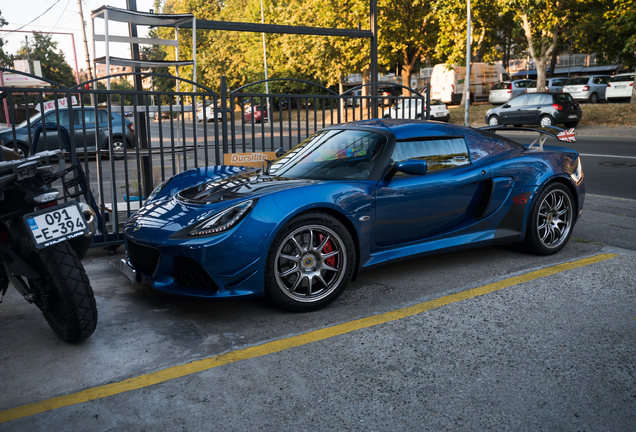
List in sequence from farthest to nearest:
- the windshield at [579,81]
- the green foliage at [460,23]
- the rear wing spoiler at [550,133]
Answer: the windshield at [579,81], the green foliage at [460,23], the rear wing spoiler at [550,133]

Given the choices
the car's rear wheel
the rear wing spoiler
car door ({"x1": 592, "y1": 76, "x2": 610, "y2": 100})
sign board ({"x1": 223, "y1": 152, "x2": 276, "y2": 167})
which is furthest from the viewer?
car door ({"x1": 592, "y1": 76, "x2": 610, "y2": 100})

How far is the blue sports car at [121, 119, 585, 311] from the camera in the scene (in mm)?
3549

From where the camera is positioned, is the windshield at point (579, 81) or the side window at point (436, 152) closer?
the side window at point (436, 152)

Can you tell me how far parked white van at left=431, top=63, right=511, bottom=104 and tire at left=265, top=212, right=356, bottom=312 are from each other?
116 feet

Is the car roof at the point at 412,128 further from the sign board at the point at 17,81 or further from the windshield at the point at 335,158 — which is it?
the sign board at the point at 17,81

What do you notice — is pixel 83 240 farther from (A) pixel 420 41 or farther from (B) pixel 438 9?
(A) pixel 420 41

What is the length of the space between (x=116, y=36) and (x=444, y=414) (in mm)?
6036

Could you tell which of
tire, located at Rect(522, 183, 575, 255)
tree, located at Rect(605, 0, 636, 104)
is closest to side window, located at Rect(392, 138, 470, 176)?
tire, located at Rect(522, 183, 575, 255)

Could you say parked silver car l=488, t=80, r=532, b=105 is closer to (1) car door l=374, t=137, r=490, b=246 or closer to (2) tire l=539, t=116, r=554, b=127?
(2) tire l=539, t=116, r=554, b=127

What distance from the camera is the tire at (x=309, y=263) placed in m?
3.63

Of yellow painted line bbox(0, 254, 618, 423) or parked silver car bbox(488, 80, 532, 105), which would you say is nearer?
yellow painted line bbox(0, 254, 618, 423)

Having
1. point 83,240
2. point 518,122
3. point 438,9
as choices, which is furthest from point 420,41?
point 83,240

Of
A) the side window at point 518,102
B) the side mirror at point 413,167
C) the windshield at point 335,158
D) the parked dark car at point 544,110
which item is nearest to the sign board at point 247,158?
the windshield at point 335,158

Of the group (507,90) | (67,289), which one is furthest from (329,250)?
(507,90)
